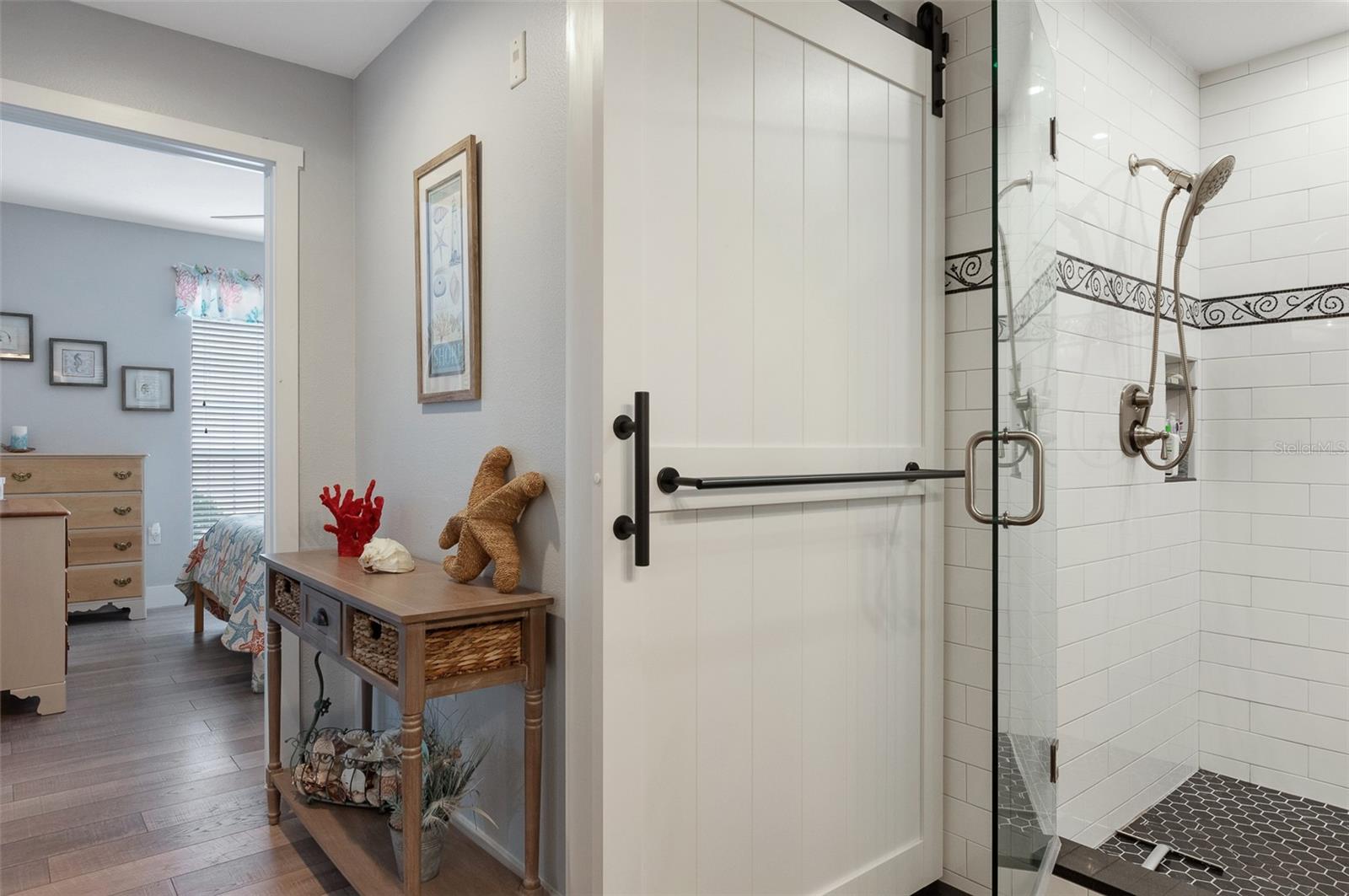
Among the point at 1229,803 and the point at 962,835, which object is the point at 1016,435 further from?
the point at 1229,803

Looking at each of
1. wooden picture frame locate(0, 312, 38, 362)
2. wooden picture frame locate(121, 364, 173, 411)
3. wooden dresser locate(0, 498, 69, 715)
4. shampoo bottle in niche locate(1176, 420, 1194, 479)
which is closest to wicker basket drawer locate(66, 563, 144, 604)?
wooden picture frame locate(121, 364, 173, 411)

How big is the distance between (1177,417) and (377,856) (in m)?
2.70

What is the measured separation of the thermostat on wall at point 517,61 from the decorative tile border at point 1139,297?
116 centimetres

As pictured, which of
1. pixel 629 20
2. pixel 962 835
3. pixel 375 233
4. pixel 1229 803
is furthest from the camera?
pixel 375 233

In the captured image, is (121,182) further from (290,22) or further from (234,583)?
(290,22)

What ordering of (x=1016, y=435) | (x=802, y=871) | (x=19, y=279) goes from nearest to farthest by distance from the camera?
(x=1016, y=435) < (x=802, y=871) < (x=19, y=279)

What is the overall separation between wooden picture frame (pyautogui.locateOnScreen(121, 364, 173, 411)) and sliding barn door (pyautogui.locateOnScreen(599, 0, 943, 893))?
17.3ft

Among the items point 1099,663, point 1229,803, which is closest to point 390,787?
point 1099,663

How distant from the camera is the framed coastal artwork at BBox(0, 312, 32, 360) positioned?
4.87m

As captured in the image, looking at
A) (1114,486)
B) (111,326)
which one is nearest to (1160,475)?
(1114,486)

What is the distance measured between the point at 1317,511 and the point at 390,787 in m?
2.89

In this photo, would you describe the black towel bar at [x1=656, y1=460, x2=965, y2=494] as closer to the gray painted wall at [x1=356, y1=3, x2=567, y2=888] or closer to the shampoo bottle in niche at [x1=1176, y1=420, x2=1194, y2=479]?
the gray painted wall at [x1=356, y1=3, x2=567, y2=888]

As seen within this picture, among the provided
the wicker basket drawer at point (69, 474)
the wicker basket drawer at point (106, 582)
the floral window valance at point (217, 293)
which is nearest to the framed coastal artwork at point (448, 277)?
the wicker basket drawer at point (69, 474)

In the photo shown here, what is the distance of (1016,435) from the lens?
147 cm
